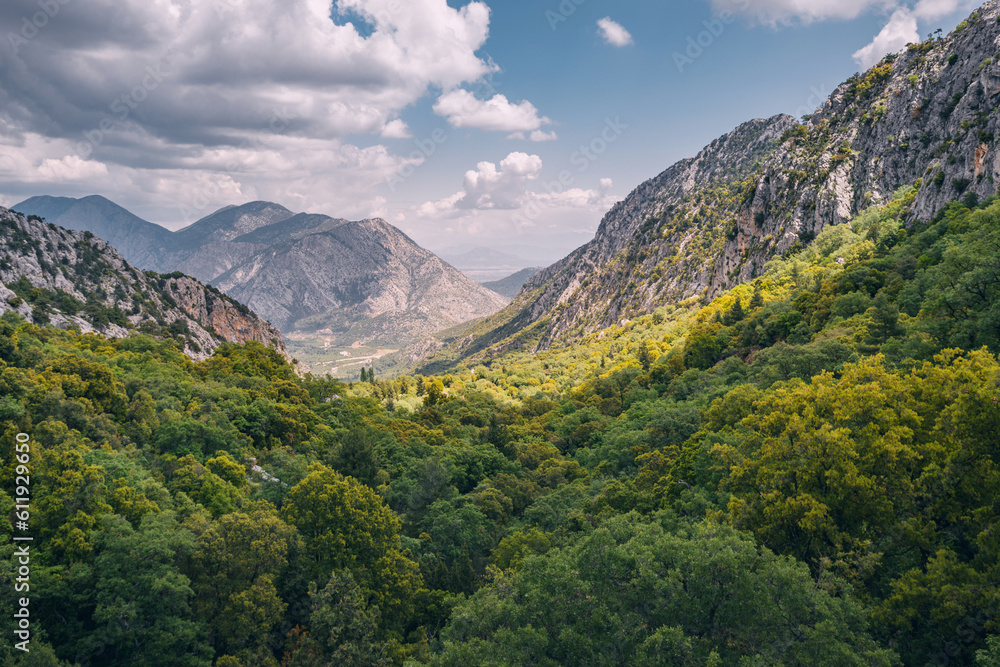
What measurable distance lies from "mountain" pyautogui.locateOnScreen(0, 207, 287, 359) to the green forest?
5738 cm

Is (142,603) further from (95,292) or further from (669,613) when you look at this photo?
(95,292)

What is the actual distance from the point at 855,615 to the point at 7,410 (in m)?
44.1

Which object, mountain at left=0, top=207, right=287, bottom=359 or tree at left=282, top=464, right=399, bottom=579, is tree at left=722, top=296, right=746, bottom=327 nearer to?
tree at left=282, top=464, right=399, bottom=579

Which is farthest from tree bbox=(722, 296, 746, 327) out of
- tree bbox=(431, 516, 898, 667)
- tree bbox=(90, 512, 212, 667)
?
tree bbox=(90, 512, 212, 667)

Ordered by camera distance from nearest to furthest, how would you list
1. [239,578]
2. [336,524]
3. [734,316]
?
[239,578] < [336,524] < [734,316]

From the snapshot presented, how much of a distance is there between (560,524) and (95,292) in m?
132

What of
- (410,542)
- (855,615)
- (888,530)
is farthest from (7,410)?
(888,530)

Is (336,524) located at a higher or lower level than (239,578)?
higher

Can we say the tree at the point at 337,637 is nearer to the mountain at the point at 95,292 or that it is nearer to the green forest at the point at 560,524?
the green forest at the point at 560,524

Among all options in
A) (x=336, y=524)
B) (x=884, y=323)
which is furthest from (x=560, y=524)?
(x=884, y=323)

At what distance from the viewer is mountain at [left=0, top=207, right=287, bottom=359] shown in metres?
100

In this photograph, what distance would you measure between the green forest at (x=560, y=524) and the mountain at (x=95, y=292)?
188ft

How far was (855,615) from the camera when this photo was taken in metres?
16.1

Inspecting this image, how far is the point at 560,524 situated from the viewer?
39.0 m
